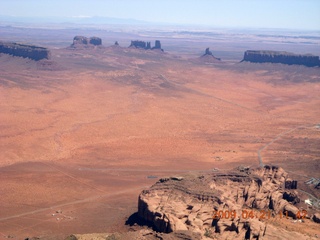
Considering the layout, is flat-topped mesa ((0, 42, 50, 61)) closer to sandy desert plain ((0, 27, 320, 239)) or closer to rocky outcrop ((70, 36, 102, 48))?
sandy desert plain ((0, 27, 320, 239))

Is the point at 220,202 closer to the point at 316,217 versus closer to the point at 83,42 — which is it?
the point at 316,217

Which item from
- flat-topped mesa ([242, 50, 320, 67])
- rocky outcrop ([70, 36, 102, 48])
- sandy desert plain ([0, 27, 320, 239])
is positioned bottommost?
sandy desert plain ([0, 27, 320, 239])

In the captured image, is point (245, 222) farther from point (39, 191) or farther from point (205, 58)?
point (205, 58)

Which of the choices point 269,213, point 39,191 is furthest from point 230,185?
point 39,191

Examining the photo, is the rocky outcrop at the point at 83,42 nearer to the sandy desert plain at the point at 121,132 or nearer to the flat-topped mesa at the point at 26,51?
the sandy desert plain at the point at 121,132

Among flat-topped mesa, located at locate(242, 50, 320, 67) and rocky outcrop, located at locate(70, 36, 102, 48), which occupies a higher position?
rocky outcrop, located at locate(70, 36, 102, 48)
